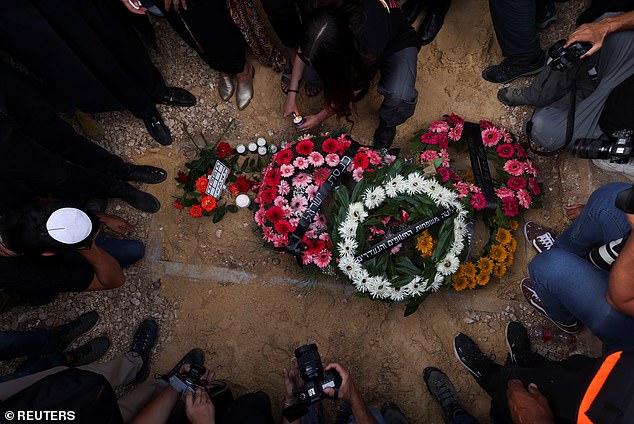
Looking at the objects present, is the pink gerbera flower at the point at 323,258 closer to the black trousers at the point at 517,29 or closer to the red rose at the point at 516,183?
the red rose at the point at 516,183

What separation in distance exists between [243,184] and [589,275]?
242 centimetres

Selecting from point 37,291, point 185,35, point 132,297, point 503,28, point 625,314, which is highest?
point 503,28

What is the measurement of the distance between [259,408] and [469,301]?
5.82 ft

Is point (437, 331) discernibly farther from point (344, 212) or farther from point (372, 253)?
point (344, 212)

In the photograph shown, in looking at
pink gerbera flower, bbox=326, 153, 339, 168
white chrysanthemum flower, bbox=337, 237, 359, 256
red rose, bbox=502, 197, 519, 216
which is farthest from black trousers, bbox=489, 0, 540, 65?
white chrysanthemum flower, bbox=337, 237, 359, 256

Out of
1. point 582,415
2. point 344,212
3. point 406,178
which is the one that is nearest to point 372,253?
point 344,212

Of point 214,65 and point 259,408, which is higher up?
point 214,65

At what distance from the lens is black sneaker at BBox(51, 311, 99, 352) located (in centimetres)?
313

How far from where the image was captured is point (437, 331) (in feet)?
10.3

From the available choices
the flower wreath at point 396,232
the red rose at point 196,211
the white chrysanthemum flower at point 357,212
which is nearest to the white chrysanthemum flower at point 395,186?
the flower wreath at point 396,232

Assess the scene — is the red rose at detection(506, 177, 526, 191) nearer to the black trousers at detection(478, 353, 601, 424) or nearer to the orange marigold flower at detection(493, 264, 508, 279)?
the orange marigold flower at detection(493, 264, 508, 279)

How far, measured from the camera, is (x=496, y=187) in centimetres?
311

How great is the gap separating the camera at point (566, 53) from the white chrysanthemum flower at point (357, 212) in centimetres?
154

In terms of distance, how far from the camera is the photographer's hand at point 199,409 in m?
2.40
